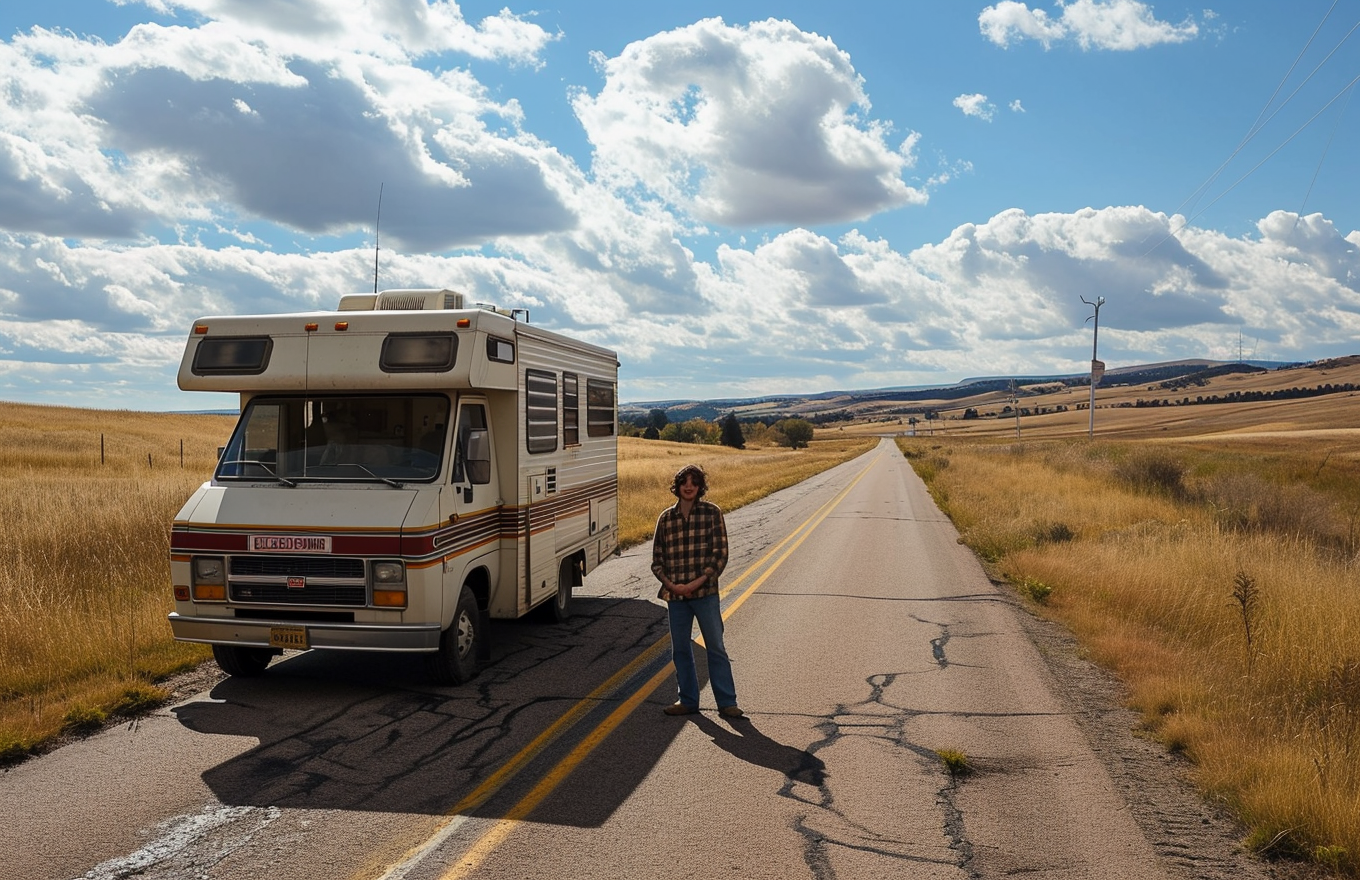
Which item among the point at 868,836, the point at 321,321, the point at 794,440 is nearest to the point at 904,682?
the point at 868,836

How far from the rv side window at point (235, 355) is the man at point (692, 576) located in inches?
144

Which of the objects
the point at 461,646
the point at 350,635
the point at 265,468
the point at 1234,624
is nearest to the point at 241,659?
the point at 350,635

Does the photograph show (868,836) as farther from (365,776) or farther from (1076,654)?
(1076,654)

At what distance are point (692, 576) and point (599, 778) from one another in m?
1.79

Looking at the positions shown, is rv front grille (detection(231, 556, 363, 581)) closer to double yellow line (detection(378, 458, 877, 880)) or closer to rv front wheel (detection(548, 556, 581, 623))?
double yellow line (detection(378, 458, 877, 880))

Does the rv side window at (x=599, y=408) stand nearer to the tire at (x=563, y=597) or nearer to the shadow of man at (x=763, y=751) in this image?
the tire at (x=563, y=597)

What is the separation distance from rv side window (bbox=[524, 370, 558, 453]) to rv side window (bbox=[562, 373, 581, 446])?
1.04 feet

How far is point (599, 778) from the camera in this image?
18.8ft

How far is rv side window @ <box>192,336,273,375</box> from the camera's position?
796 cm

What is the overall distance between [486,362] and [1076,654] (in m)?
6.25

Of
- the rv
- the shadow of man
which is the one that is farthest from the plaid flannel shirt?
the rv

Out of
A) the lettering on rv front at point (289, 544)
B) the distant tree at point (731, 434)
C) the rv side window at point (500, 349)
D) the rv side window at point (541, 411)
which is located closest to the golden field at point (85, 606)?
the lettering on rv front at point (289, 544)

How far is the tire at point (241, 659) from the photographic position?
775cm

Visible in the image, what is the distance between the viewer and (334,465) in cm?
793
